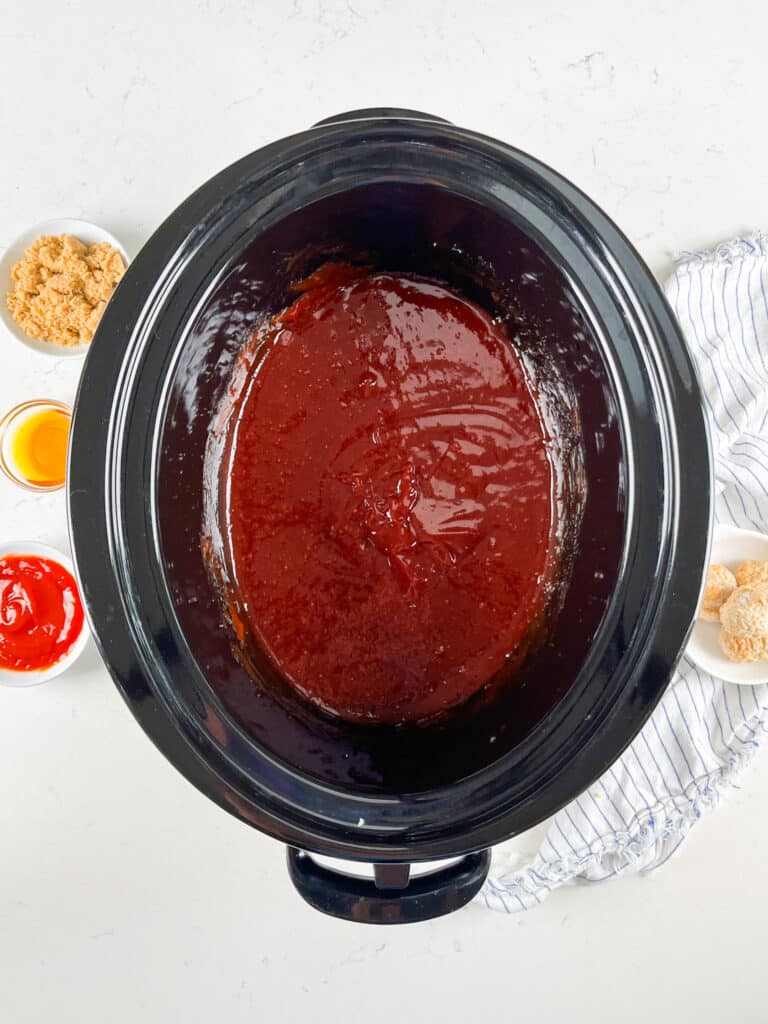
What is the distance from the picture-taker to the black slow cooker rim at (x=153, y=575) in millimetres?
796

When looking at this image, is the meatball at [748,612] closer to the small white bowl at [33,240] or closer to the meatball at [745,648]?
the meatball at [745,648]

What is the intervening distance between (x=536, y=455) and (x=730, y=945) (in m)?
0.83

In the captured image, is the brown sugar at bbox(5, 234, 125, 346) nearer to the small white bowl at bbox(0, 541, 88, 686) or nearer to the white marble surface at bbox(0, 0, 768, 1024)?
the white marble surface at bbox(0, 0, 768, 1024)

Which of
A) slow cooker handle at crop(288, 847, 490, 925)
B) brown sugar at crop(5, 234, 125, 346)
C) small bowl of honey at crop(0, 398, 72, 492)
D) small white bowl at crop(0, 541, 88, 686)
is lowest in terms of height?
slow cooker handle at crop(288, 847, 490, 925)

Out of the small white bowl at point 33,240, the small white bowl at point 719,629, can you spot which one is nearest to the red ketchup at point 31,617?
the small white bowl at point 33,240

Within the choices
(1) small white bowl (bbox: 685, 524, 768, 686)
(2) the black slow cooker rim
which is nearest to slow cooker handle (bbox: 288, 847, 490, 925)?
(2) the black slow cooker rim

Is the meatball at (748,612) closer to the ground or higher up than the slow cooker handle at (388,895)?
higher up

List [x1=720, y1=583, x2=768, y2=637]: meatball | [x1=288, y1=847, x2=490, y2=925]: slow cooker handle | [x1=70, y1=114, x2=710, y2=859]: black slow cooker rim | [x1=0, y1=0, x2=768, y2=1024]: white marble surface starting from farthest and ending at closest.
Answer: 1. [x1=0, y1=0, x2=768, y2=1024]: white marble surface
2. [x1=720, y1=583, x2=768, y2=637]: meatball
3. [x1=288, y1=847, x2=490, y2=925]: slow cooker handle
4. [x1=70, y1=114, x2=710, y2=859]: black slow cooker rim

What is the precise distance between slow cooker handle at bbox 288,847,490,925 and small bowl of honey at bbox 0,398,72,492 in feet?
2.02

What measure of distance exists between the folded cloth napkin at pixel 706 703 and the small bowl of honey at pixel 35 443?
83 cm

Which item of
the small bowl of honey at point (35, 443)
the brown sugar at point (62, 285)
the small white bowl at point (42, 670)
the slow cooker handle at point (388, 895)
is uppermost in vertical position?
the brown sugar at point (62, 285)

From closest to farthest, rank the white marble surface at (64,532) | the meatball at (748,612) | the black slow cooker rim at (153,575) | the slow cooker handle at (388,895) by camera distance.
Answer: the black slow cooker rim at (153,575) → the slow cooker handle at (388,895) → the meatball at (748,612) → the white marble surface at (64,532)

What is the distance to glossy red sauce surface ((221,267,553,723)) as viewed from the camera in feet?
3.07

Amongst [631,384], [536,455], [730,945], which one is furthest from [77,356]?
[730,945]
